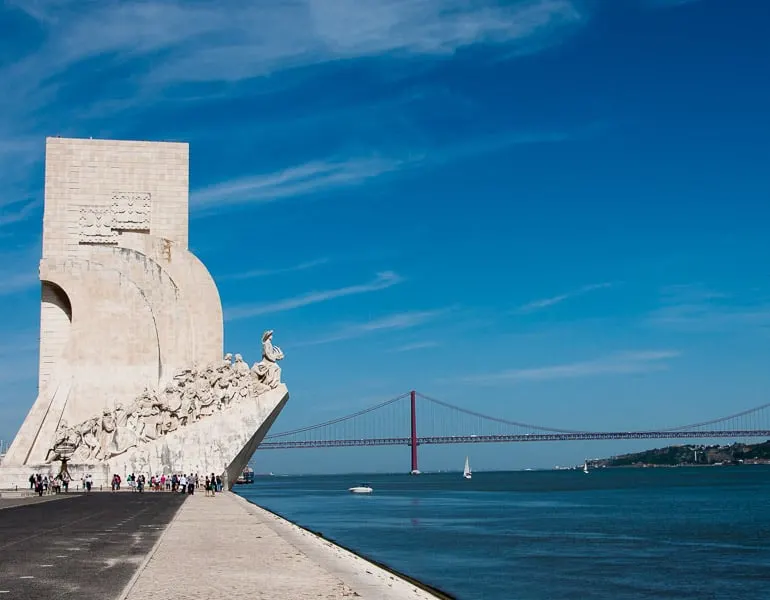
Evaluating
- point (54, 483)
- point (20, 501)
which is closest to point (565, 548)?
point (20, 501)

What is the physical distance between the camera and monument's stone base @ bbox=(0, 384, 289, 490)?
19.1 meters

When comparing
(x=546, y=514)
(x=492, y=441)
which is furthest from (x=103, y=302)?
(x=492, y=441)

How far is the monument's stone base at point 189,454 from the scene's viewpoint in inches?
751

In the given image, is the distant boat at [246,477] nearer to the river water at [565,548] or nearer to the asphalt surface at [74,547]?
the river water at [565,548]

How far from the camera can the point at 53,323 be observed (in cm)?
2309

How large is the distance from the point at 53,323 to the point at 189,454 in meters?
5.99

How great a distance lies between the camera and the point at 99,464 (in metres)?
19.0

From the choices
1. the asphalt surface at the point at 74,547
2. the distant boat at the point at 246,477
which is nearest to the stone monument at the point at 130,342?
the asphalt surface at the point at 74,547

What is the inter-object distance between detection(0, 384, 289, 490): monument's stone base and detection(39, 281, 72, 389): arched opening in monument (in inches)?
157

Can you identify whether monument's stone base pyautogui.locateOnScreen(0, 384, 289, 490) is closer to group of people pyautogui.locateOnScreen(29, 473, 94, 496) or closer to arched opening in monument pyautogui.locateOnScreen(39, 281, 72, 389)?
group of people pyautogui.locateOnScreen(29, 473, 94, 496)

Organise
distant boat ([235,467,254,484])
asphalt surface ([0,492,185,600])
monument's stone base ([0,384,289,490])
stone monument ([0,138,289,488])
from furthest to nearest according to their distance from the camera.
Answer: distant boat ([235,467,254,484])
stone monument ([0,138,289,488])
monument's stone base ([0,384,289,490])
asphalt surface ([0,492,185,600])

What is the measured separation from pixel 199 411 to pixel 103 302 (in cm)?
423

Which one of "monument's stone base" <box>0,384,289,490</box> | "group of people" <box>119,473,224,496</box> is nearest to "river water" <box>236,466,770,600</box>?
"group of people" <box>119,473,224,496</box>

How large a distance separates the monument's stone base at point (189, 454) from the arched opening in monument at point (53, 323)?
399cm
